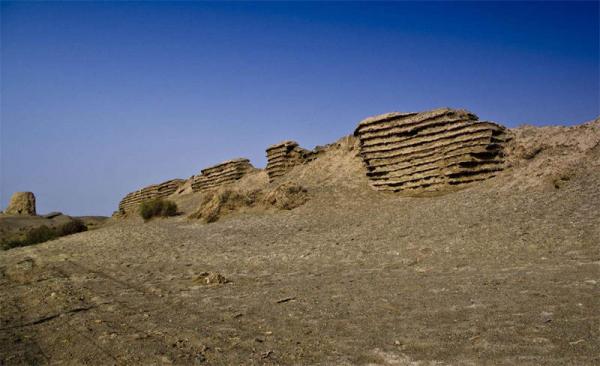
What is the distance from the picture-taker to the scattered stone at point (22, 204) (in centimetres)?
4891

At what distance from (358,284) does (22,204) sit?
5359cm

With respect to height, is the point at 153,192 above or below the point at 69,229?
above

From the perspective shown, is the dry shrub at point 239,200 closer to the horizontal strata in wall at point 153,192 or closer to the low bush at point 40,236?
the low bush at point 40,236

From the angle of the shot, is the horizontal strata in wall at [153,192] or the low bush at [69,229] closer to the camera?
the low bush at [69,229]

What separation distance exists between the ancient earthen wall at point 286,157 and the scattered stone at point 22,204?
36.2 metres

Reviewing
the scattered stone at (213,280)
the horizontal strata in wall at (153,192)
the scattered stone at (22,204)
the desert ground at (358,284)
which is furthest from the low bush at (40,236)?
the scattered stone at (22,204)

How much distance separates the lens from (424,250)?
10102 mm

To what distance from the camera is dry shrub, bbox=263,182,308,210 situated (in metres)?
18.8

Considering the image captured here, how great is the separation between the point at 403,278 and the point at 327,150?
18.1m

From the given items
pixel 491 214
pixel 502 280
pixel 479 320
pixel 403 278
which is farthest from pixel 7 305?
pixel 491 214

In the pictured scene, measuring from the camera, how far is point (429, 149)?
17000 millimetres

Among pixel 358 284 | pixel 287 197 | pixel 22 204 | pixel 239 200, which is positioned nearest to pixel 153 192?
pixel 22 204

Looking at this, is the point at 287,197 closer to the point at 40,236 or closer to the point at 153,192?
the point at 40,236

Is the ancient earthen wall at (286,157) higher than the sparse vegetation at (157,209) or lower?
higher
